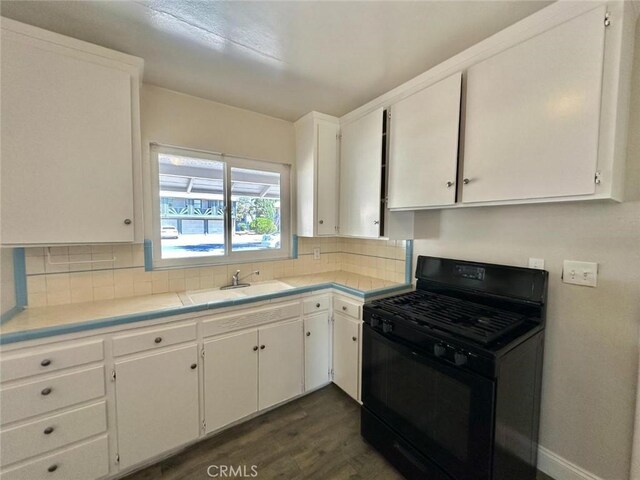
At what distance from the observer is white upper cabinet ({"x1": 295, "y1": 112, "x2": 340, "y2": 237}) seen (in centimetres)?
236

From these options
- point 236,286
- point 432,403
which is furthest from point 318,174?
point 432,403

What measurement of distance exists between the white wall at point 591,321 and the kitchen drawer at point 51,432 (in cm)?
249

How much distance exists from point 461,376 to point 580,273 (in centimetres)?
87

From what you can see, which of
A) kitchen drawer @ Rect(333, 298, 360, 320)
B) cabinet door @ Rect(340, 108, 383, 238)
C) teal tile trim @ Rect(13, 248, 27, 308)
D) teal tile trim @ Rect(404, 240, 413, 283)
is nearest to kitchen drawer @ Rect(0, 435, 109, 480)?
teal tile trim @ Rect(13, 248, 27, 308)

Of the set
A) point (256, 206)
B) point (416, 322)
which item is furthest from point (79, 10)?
point (416, 322)

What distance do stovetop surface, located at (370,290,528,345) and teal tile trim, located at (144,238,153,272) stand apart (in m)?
1.64

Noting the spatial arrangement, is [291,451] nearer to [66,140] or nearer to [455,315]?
[455,315]

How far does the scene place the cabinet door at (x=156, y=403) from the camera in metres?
1.46

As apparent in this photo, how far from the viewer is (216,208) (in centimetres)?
226

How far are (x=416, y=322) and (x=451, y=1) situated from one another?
1549 millimetres

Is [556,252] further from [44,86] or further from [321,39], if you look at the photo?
[44,86]

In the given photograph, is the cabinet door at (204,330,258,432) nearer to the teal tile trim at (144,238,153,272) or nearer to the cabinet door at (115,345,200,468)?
the cabinet door at (115,345,200,468)

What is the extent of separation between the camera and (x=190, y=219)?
214 centimetres

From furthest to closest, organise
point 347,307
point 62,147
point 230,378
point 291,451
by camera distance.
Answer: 1. point 347,307
2. point 230,378
3. point 291,451
4. point 62,147
